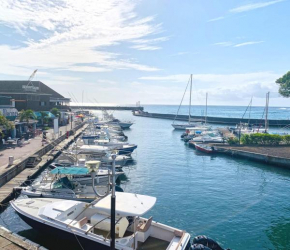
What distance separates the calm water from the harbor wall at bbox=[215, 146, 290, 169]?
1.13m

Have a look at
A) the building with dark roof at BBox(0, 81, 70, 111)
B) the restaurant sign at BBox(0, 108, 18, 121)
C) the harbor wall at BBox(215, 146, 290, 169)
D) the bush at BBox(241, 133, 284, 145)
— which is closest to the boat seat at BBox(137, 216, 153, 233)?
the harbor wall at BBox(215, 146, 290, 169)

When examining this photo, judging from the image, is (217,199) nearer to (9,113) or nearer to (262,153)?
(262,153)

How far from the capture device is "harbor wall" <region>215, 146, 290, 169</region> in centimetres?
3239

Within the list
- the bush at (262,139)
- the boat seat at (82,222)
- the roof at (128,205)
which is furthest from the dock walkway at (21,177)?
the bush at (262,139)

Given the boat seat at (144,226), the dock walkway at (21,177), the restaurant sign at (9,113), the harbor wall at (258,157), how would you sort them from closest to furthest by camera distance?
the boat seat at (144,226), the dock walkway at (21,177), the harbor wall at (258,157), the restaurant sign at (9,113)

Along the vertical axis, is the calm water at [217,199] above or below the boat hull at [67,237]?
below

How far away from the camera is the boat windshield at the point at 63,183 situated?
749 inches

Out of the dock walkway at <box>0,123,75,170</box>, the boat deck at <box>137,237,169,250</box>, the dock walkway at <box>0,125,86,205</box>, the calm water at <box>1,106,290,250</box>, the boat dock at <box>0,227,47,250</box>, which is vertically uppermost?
the dock walkway at <box>0,123,75,170</box>

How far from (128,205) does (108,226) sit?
56.6 inches

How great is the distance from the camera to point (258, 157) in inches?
1388

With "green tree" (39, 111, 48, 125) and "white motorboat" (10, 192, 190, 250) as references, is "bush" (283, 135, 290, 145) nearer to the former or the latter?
"white motorboat" (10, 192, 190, 250)

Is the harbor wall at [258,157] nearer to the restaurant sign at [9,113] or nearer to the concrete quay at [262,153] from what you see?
the concrete quay at [262,153]

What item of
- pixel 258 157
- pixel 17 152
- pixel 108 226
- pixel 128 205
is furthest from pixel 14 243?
pixel 258 157

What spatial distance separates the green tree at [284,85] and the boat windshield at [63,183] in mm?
59722
